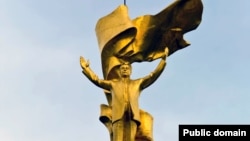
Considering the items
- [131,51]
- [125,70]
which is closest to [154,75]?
[125,70]

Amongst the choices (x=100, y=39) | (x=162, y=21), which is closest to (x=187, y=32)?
(x=162, y=21)

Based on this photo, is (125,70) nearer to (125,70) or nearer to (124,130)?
(125,70)

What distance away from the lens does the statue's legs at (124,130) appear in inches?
730

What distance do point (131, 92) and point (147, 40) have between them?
155 centimetres

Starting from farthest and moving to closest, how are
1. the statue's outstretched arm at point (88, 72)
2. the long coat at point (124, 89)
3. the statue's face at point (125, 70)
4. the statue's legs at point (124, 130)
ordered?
the statue's face at point (125, 70) → the statue's outstretched arm at point (88, 72) → the long coat at point (124, 89) → the statue's legs at point (124, 130)

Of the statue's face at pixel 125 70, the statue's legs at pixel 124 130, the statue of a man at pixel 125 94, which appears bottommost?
the statue's legs at pixel 124 130

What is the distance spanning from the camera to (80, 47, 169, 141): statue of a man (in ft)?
61.1

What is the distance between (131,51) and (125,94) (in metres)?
1.21

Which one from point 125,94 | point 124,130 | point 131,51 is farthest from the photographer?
point 131,51

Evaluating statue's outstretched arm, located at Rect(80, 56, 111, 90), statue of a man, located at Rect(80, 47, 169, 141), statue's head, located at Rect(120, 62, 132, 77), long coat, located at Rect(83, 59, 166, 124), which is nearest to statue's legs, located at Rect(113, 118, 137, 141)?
statue of a man, located at Rect(80, 47, 169, 141)

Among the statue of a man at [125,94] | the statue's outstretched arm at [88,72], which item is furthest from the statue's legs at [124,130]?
the statue's outstretched arm at [88,72]

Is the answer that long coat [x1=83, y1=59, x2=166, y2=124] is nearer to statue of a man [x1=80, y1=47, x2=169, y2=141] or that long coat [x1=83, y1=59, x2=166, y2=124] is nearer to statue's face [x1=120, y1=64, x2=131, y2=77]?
statue of a man [x1=80, y1=47, x2=169, y2=141]

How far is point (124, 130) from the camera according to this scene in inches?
732

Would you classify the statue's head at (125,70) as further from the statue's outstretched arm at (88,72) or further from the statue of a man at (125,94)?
the statue's outstretched arm at (88,72)
